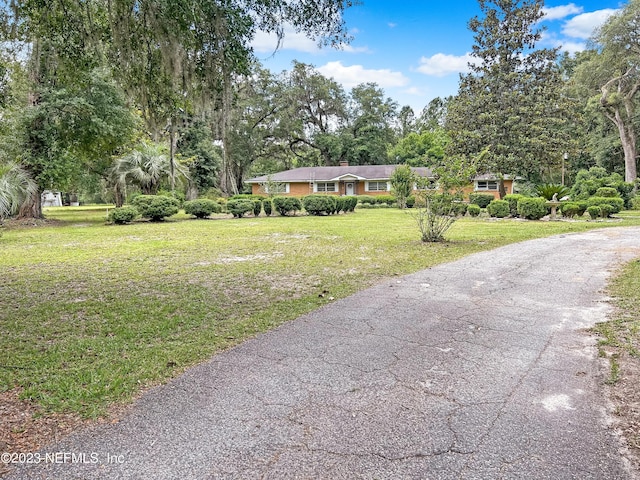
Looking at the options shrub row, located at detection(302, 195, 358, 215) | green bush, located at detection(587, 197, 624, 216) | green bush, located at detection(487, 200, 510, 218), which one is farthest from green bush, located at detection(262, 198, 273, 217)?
green bush, located at detection(587, 197, 624, 216)

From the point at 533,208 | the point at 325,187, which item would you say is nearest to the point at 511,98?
the point at 533,208

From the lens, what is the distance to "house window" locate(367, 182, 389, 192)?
106 ft

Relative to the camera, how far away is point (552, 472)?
175 cm

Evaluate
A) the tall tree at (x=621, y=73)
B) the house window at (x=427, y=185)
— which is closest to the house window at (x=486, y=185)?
the tall tree at (x=621, y=73)

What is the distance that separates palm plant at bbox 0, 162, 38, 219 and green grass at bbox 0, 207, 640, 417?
159 inches

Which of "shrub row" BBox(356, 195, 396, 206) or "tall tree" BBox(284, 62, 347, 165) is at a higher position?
"tall tree" BBox(284, 62, 347, 165)

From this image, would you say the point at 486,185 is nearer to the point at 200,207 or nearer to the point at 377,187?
the point at 377,187

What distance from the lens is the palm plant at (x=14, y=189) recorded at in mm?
13711

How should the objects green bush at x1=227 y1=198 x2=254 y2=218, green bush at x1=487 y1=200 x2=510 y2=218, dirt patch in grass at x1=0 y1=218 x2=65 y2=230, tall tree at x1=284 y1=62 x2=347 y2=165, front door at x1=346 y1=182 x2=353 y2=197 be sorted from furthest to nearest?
tall tree at x1=284 y1=62 x2=347 y2=165, front door at x1=346 y1=182 x2=353 y2=197, green bush at x1=227 y1=198 x2=254 y2=218, green bush at x1=487 y1=200 x2=510 y2=218, dirt patch in grass at x1=0 y1=218 x2=65 y2=230

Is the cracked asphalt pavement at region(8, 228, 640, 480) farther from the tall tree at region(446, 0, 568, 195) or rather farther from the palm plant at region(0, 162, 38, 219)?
the tall tree at region(446, 0, 568, 195)

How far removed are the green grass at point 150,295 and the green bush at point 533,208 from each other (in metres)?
5.64

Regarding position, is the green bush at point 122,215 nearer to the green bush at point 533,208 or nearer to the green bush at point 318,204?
the green bush at point 318,204

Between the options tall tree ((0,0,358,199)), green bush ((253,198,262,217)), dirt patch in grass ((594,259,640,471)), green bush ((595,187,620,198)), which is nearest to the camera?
dirt patch in grass ((594,259,640,471))

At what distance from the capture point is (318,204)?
63.8ft
